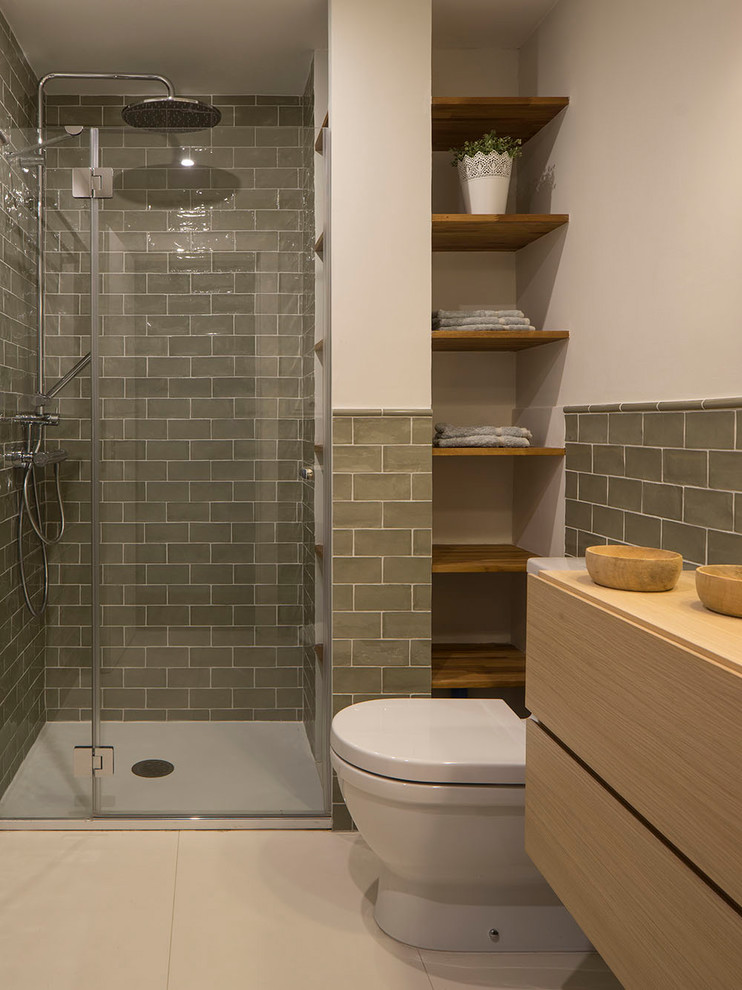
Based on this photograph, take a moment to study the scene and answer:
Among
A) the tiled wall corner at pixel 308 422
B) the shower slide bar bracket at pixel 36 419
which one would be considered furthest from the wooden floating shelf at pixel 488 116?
the shower slide bar bracket at pixel 36 419

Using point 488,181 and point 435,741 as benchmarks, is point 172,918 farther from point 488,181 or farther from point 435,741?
point 488,181

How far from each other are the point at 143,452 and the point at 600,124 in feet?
5.47

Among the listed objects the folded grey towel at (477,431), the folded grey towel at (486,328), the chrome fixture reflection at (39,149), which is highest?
the chrome fixture reflection at (39,149)

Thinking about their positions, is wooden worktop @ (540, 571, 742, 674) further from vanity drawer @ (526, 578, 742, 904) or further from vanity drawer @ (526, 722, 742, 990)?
vanity drawer @ (526, 722, 742, 990)

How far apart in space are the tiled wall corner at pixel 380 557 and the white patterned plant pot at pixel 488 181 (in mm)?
732

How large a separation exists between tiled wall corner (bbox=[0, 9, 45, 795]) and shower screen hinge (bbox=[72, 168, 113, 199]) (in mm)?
147

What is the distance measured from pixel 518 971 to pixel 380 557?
1.17m

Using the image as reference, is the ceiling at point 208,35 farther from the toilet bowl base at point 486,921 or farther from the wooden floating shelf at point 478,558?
the toilet bowl base at point 486,921

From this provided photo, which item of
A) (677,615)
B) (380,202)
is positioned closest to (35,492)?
(380,202)

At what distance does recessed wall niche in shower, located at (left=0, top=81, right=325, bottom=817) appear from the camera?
2.57 metres

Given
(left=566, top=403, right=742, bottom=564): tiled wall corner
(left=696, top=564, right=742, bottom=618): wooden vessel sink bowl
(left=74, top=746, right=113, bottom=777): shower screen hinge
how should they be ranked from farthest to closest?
(left=74, top=746, right=113, bottom=777): shower screen hinge → (left=566, top=403, right=742, bottom=564): tiled wall corner → (left=696, top=564, right=742, bottom=618): wooden vessel sink bowl

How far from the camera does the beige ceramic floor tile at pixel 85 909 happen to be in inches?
75.8

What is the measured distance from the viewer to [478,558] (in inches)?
112

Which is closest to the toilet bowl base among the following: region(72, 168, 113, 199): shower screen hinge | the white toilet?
the white toilet
